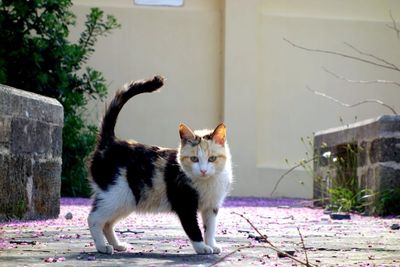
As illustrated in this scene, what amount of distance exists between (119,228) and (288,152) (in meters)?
6.79

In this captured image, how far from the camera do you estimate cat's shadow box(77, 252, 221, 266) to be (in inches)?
165

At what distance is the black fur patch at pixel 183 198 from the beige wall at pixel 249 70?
25.3ft

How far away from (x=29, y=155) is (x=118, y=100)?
186 centimetres

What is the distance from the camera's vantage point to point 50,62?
11.1 meters

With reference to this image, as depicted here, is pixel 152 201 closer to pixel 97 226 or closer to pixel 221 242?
pixel 97 226

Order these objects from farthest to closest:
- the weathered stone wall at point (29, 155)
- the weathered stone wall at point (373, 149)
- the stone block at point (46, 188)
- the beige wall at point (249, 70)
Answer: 1. the beige wall at point (249, 70)
2. the weathered stone wall at point (373, 149)
3. the stone block at point (46, 188)
4. the weathered stone wall at point (29, 155)

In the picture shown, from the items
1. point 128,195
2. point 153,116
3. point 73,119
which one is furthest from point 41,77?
point 128,195

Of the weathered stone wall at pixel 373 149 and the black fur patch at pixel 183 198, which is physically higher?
the weathered stone wall at pixel 373 149

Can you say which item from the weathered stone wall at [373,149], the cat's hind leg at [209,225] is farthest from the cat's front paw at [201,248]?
the weathered stone wall at [373,149]

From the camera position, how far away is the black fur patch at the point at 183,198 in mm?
4703

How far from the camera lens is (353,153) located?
920 centimetres

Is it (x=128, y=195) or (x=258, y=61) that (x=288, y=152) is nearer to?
(x=258, y=61)

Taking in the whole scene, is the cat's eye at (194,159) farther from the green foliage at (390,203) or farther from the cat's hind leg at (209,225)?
the green foliage at (390,203)

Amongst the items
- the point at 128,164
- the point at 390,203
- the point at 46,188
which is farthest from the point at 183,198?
the point at 390,203
